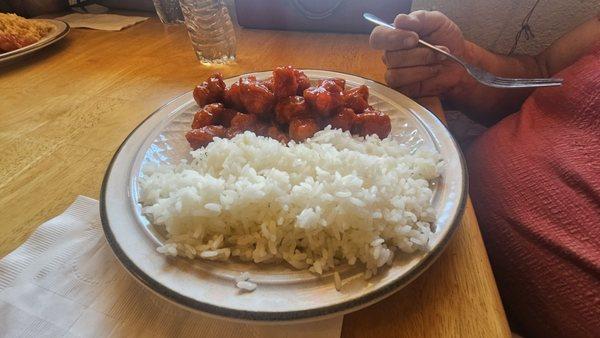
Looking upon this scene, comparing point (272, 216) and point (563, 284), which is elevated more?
point (272, 216)

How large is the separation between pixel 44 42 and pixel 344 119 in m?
1.47

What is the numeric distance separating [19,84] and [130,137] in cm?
95

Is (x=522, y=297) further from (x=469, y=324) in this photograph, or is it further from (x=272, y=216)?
(x=272, y=216)

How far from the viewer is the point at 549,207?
2.49 feet

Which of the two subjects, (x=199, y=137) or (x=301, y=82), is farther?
Answer: (x=301, y=82)

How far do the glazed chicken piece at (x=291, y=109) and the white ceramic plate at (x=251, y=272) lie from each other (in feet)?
1.15

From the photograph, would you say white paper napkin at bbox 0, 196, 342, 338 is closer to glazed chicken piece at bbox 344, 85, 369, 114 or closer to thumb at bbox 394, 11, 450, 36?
glazed chicken piece at bbox 344, 85, 369, 114

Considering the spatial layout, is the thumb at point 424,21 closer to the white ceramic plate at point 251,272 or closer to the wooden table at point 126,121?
the wooden table at point 126,121

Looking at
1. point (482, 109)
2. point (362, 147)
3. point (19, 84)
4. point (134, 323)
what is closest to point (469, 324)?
point (362, 147)

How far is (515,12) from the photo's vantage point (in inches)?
56.2

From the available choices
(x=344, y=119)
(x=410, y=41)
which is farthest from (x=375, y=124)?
(x=410, y=41)

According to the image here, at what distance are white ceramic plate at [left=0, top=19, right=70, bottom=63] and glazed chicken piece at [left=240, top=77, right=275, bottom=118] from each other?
1.17 m

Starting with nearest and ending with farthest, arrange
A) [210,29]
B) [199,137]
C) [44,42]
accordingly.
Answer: [199,137] → [210,29] → [44,42]

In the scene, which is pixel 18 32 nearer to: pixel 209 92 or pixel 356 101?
pixel 209 92
